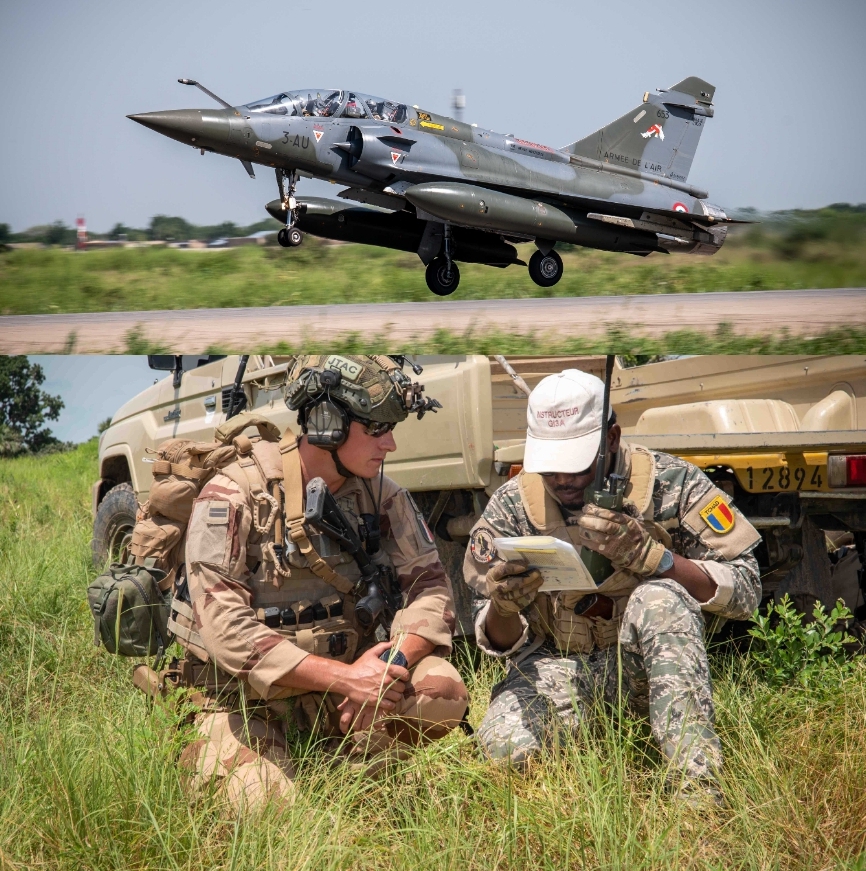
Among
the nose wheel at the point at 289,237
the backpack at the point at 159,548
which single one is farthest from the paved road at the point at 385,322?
the backpack at the point at 159,548

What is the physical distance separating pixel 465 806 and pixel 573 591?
3.16ft

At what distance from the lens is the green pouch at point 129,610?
12.1 feet

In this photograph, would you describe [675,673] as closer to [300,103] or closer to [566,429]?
[566,429]

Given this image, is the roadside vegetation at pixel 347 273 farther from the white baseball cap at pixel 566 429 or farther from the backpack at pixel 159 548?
the white baseball cap at pixel 566 429

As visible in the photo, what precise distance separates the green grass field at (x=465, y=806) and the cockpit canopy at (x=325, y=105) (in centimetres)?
677

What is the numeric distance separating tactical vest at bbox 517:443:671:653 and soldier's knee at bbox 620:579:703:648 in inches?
8.4

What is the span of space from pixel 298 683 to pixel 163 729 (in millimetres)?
494

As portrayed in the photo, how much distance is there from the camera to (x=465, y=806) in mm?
3023

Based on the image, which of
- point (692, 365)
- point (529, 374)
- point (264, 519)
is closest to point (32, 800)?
point (264, 519)

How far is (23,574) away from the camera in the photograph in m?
5.88

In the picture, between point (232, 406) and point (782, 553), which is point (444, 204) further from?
point (782, 553)

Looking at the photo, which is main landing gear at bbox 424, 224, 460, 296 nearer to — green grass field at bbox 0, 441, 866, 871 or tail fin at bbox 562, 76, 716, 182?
tail fin at bbox 562, 76, 716, 182

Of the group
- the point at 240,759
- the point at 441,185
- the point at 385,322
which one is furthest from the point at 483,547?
the point at 441,185

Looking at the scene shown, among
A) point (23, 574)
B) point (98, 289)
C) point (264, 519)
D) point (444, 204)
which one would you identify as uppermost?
point (444, 204)
